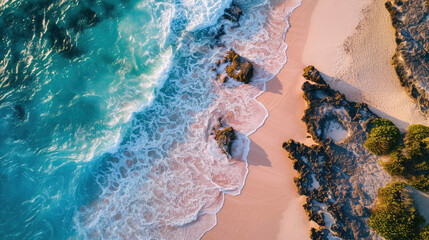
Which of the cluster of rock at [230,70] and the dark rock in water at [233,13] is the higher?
the dark rock in water at [233,13]

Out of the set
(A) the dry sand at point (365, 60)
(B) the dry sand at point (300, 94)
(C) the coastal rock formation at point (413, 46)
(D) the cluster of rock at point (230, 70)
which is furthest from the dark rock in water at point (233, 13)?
(C) the coastal rock formation at point (413, 46)

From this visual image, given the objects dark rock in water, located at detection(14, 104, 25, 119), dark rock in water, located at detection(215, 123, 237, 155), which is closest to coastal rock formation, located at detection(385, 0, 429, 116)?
dark rock in water, located at detection(215, 123, 237, 155)

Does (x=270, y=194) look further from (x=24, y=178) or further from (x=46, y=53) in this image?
(x=46, y=53)

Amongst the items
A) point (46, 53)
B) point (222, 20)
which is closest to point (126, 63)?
point (46, 53)

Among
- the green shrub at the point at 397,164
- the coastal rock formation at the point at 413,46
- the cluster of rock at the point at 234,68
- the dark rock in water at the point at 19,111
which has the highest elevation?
the coastal rock formation at the point at 413,46

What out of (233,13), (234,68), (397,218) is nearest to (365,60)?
(234,68)

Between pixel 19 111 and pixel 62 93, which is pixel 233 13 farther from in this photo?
pixel 19 111

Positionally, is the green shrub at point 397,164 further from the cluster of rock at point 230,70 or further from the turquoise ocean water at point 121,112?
the cluster of rock at point 230,70
